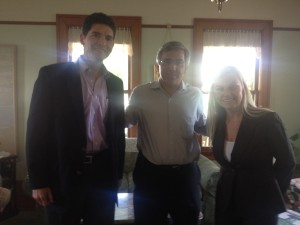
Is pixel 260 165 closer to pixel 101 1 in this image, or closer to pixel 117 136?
pixel 117 136

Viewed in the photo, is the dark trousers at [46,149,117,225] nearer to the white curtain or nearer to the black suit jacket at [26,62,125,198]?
the black suit jacket at [26,62,125,198]

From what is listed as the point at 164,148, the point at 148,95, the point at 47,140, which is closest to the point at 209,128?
the point at 164,148

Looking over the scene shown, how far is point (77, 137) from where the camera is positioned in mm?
1484

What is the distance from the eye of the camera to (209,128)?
5.71 ft

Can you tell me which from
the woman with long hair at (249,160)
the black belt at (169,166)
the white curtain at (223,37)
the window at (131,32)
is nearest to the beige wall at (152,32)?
the window at (131,32)

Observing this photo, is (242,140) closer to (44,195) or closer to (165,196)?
(165,196)

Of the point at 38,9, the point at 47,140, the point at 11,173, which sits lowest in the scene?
the point at 11,173

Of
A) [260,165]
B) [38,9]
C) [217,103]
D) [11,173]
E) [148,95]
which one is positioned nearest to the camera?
[260,165]

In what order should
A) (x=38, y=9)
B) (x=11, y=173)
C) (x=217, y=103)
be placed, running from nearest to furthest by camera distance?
(x=217, y=103), (x=11, y=173), (x=38, y=9)

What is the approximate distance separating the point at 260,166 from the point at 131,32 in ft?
9.92

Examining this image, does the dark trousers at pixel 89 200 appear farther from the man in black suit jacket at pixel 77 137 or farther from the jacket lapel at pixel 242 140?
the jacket lapel at pixel 242 140

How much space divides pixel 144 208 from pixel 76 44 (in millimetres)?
2895

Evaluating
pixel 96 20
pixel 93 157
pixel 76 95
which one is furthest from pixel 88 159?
pixel 96 20

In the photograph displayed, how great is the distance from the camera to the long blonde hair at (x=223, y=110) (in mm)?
1539
